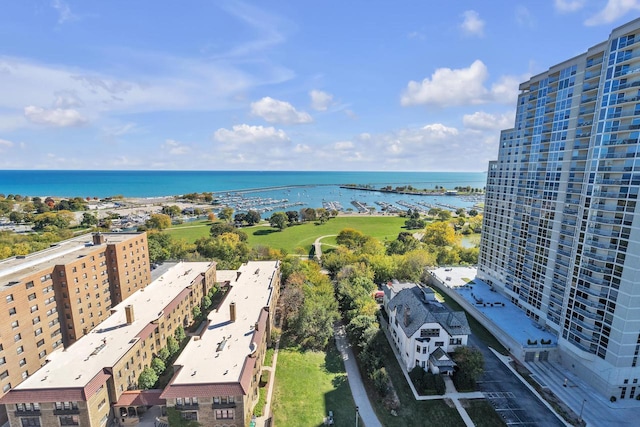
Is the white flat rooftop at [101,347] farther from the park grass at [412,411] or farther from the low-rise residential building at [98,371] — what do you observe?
the park grass at [412,411]

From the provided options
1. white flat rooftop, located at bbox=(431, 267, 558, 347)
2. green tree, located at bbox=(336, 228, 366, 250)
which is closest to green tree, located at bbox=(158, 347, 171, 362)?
white flat rooftop, located at bbox=(431, 267, 558, 347)

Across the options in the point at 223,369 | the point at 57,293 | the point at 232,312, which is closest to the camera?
the point at 223,369

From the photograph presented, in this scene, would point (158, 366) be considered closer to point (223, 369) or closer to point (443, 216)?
point (223, 369)

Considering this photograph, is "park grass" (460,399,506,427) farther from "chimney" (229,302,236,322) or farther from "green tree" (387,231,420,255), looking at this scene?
"green tree" (387,231,420,255)

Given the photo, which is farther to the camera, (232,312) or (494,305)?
(494,305)

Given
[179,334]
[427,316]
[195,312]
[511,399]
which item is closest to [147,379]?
[179,334]

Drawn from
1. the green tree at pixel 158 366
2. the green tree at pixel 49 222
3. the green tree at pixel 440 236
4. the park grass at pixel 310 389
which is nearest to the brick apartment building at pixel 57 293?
the green tree at pixel 158 366

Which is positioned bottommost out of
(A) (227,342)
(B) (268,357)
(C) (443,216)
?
(B) (268,357)

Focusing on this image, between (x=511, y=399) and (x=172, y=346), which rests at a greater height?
(x=172, y=346)
